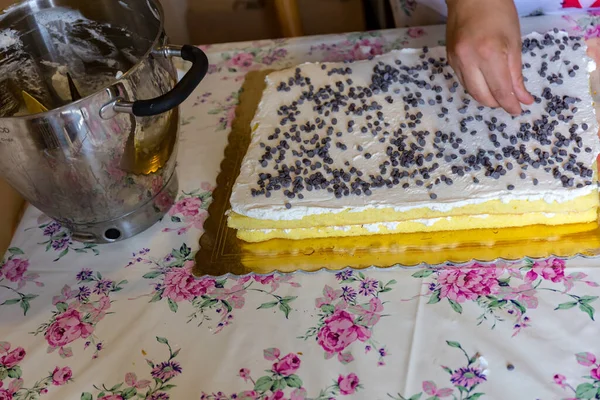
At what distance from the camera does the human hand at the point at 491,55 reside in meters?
1.11

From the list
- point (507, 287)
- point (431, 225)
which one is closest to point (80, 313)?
point (431, 225)

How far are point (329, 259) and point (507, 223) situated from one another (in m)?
0.34

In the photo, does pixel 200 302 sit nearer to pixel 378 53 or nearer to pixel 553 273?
pixel 553 273

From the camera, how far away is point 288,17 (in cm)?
188

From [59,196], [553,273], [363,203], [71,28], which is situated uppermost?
[71,28]

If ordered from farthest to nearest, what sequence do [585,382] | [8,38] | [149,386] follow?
[8,38], [149,386], [585,382]

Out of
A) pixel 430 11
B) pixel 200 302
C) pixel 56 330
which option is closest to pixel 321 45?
pixel 430 11

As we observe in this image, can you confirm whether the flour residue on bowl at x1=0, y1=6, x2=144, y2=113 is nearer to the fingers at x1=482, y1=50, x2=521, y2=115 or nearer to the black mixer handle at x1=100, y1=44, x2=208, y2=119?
the black mixer handle at x1=100, y1=44, x2=208, y2=119

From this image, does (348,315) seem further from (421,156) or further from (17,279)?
(17,279)

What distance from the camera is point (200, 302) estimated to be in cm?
110

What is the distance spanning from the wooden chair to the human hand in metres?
0.80

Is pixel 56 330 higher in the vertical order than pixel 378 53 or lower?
lower

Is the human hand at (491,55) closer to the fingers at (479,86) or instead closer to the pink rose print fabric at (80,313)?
the fingers at (479,86)

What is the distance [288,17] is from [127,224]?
980 mm
